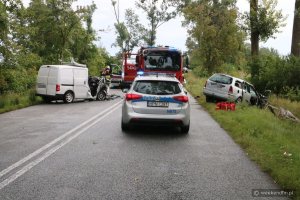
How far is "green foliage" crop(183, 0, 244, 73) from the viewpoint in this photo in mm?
36469

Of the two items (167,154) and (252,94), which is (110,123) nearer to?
(167,154)

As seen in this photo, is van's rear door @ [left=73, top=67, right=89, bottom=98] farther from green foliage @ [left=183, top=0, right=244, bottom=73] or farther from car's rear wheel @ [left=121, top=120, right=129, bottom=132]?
green foliage @ [left=183, top=0, right=244, bottom=73]

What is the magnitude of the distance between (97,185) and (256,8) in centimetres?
2329

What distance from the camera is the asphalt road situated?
596 cm

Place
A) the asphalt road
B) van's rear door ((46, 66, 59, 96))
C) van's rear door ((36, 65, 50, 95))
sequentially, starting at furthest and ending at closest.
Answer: van's rear door ((36, 65, 50, 95)), van's rear door ((46, 66, 59, 96)), the asphalt road

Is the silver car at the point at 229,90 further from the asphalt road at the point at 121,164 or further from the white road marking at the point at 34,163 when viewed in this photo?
the white road marking at the point at 34,163

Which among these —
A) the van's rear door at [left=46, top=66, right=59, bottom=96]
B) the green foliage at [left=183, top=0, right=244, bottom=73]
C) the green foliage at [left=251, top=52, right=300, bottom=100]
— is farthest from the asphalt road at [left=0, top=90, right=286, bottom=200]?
the green foliage at [left=183, top=0, right=244, bottom=73]

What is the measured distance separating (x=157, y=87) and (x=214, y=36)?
26.7m

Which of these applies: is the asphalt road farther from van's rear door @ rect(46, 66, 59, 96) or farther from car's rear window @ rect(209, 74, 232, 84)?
car's rear window @ rect(209, 74, 232, 84)

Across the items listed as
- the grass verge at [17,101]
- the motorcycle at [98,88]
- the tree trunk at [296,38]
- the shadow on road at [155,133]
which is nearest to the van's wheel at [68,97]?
the grass verge at [17,101]

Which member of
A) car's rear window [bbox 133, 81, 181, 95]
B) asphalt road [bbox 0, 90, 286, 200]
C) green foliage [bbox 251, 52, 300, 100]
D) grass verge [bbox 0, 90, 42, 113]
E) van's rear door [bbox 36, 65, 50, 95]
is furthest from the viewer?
green foliage [bbox 251, 52, 300, 100]

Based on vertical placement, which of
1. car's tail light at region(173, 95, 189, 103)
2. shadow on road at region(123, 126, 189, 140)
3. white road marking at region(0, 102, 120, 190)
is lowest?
shadow on road at region(123, 126, 189, 140)

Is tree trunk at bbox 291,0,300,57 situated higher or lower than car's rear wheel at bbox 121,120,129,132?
higher

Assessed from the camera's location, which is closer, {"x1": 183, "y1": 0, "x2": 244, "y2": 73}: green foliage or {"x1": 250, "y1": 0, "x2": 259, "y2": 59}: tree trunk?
{"x1": 250, "y1": 0, "x2": 259, "y2": 59}: tree trunk
